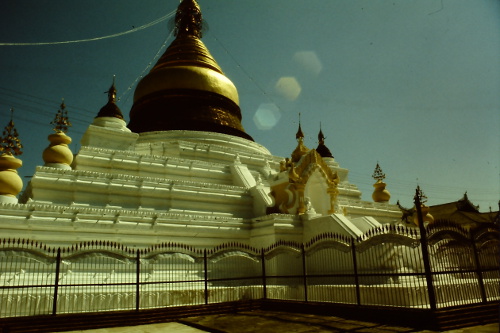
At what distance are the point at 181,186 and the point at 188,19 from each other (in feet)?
90.2

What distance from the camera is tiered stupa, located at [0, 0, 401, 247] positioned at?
1573 cm

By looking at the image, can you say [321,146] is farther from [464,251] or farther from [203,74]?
[464,251]

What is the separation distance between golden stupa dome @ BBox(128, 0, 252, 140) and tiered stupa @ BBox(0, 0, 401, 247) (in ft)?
0.34

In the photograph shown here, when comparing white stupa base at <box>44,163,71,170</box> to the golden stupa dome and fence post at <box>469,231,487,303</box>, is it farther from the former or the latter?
fence post at <box>469,231,487,303</box>

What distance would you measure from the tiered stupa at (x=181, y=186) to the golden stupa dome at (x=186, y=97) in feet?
0.34

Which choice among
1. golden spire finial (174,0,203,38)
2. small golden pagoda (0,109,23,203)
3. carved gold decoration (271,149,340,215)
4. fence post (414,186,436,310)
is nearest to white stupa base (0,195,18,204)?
small golden pagoda (0,109,23,203)

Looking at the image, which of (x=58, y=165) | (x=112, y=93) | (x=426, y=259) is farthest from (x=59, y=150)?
(x=426, y=259)

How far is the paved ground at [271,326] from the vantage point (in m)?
8.44

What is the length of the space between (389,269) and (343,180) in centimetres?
2159

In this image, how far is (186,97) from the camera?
31.3 m

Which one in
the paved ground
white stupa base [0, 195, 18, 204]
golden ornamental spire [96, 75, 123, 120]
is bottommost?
the paved ground

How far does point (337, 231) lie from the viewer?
16.3m

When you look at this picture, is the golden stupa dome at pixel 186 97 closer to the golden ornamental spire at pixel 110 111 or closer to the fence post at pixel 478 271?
the golden ornamental spire at pixel 110 111

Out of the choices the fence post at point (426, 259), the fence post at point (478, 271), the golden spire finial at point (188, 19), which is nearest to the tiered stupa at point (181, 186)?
the fence post at point (478, 271)
